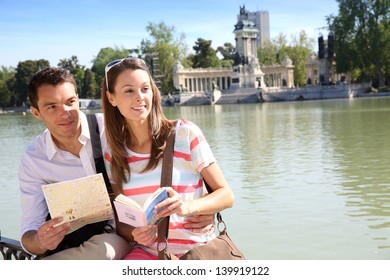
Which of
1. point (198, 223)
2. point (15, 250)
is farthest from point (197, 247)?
point (15, 250)

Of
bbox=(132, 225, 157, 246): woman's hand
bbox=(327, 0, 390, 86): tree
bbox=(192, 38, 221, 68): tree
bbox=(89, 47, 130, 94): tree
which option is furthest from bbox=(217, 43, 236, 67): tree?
bbox=(132, 225, 157, 246): woman's hand

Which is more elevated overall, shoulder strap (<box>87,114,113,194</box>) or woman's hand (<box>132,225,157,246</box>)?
shoulder strap (<box>87,114,113,194</box>)

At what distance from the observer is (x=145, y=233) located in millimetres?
2125

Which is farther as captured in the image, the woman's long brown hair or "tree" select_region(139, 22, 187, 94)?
"tree" select_region(139, 22, 187, 94)

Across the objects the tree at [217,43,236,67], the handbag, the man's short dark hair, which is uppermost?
the tree at [217,43,236,67]

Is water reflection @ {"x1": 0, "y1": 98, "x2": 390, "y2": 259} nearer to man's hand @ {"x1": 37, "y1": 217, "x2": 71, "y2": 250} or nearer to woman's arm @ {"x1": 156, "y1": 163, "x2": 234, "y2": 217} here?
woman's arm @ {"x1": 156, "y1": 163, "x2": 234, "y2": 217}

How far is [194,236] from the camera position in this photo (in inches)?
91.0

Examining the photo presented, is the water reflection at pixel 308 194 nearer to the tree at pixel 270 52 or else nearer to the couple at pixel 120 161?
the couple at pixel 120 161

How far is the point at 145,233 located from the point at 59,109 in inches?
27.1

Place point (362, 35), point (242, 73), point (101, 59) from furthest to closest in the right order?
1. point (101, 59)
2. point (242, 73)
3. point (362, 35)

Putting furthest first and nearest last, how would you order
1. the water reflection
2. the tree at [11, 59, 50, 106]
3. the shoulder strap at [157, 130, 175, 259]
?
1. the tree at [11, 59, 50, 106]
2. the water reflection
3. the shoulder strap at [157, 130, 175, 259]

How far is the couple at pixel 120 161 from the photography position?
2297mm

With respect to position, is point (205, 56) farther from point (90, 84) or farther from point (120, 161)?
point (120, 161)

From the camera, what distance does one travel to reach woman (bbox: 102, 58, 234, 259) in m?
2.30
